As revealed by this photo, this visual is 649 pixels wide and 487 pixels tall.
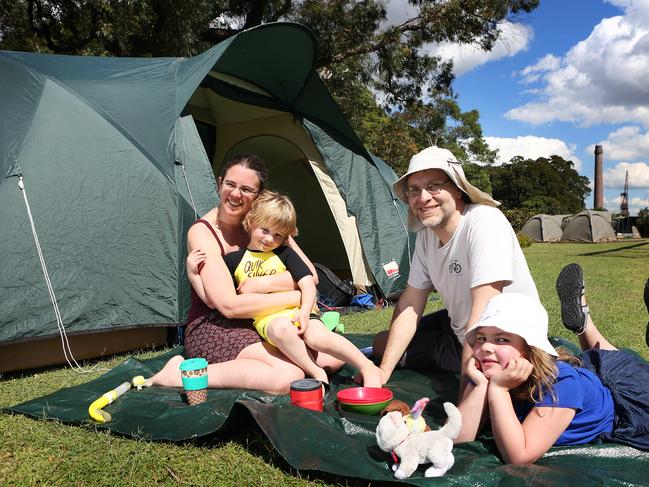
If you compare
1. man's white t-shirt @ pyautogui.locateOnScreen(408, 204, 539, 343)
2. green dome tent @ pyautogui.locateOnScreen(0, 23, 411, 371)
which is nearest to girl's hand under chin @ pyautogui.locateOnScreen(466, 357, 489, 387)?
man's white t-shirt @ pyautogui.locateOnScreen(408, 204, 539, 343)

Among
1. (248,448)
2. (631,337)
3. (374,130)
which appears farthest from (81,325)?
(374,130)

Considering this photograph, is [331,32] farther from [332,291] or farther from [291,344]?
[291,344]

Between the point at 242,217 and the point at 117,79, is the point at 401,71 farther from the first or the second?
the point at 242,217

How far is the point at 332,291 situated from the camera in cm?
561

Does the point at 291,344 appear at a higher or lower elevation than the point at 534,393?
higher

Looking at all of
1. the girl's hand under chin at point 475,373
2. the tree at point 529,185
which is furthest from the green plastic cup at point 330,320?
the tree at point 529,185

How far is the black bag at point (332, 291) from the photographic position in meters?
5.58

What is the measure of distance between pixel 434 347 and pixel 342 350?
648 millimetres

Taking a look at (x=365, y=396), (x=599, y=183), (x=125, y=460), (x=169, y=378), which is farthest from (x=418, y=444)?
(x=599, y=183)

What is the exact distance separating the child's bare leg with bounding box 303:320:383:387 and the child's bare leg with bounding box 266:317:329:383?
0.06 m

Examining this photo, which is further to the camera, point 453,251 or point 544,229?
point 544,229

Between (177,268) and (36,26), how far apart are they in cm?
905

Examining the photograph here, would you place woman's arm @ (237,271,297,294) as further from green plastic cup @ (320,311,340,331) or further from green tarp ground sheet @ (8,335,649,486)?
green plastic cup @ (320,311,340,331)

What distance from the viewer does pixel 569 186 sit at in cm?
5719
